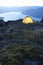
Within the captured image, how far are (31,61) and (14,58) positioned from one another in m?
2.10

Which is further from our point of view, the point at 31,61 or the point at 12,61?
the point at 31,61

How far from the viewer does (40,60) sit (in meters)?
25.0

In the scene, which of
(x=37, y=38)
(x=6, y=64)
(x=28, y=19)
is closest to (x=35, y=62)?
(x=6, y=64)

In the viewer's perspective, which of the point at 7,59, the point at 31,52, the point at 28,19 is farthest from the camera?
the point at 28,19

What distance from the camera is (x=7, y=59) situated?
74.5 feet

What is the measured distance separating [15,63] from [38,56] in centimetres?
462

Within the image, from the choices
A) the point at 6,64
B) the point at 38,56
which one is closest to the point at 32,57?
the point at 38,56

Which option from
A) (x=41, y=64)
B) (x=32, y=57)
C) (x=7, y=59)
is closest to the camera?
(x=7, y=59)

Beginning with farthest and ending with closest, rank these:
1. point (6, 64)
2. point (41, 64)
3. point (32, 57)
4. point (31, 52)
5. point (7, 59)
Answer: point (31, 52) < point (32, 57) < point (41, 64) < point (7, 59) < point (6, 64)

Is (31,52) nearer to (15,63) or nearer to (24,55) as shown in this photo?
(24,55)

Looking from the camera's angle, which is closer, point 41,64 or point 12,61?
point 12,61

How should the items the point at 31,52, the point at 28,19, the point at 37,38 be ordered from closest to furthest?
the point at 31,52 → the point at 37,38 → the point at 28,19

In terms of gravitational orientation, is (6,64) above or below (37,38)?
above

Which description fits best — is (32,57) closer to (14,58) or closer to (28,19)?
(14,58)
